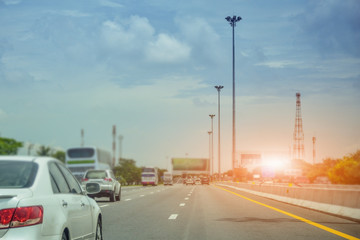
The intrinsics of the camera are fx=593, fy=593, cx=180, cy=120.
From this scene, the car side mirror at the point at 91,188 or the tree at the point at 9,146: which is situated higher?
the tree at the point at 9,146

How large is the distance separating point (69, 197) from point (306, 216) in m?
11.8

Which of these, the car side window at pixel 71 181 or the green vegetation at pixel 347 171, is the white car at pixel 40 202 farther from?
the green vegetation at pixel 347 171

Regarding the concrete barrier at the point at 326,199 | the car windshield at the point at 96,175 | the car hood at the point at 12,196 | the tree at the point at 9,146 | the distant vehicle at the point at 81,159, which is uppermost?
the tree at the point at 9,146

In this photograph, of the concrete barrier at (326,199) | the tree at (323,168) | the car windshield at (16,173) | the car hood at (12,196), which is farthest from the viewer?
the tree at (323,168)

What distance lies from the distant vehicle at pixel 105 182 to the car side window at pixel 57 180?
19.9 metres

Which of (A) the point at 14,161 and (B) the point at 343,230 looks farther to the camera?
(B) the point at 343,230

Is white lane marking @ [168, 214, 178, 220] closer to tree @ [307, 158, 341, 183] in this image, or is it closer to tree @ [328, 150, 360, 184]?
tree @ [328, 150, 360, 184]

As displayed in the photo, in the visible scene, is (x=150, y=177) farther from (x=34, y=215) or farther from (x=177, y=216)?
(x=34, y=215)

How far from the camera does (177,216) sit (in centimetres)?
1828

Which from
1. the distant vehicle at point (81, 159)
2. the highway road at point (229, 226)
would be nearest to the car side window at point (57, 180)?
the highway road at point (229, 226)

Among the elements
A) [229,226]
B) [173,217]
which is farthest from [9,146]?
[229,226]

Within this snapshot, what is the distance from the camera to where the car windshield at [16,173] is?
256 inches

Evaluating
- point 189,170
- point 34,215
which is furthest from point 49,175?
point 189,170

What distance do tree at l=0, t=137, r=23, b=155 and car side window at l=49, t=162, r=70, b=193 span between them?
138m
